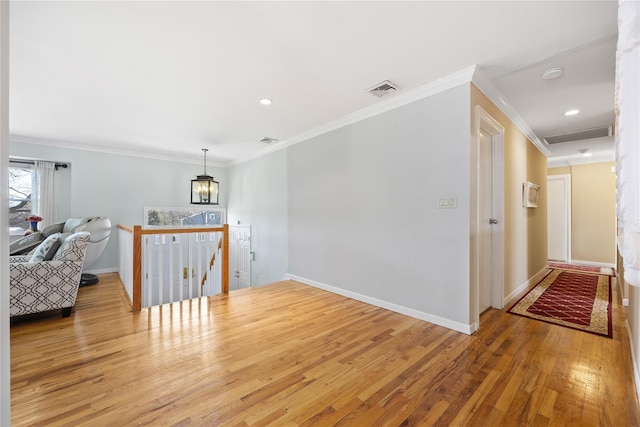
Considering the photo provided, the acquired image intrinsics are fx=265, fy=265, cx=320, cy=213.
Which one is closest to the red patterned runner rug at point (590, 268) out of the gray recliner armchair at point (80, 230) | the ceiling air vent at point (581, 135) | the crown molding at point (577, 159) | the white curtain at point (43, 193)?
the crown molding at point (577, 159)

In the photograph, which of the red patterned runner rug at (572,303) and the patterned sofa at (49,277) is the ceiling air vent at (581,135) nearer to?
the red patterned runner rug at (572,303)

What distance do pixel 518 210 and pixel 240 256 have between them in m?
5.05

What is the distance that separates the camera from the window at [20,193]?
434cm

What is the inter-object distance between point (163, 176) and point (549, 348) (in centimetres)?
661

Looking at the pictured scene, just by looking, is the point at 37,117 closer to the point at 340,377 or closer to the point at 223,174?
the point at 223,174

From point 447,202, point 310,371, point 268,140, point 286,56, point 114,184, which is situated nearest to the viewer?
point 310,371

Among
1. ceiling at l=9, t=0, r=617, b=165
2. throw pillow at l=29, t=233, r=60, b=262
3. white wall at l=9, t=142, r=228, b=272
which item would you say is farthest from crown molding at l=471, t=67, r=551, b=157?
→ white wall at l=9, t=142, r=228, b=272

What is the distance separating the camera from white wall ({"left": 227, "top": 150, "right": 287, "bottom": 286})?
4746mm

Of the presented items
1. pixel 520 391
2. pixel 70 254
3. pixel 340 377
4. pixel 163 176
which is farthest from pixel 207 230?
pixel 520 391

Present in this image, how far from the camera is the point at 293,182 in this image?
443cm

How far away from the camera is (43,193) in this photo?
14.6 feet

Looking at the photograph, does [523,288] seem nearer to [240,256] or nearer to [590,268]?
[590,268]

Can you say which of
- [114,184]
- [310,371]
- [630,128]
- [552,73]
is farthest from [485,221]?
[114,184]

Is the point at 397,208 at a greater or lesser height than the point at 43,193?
lesser
